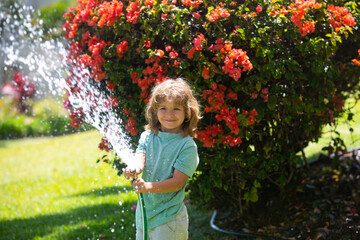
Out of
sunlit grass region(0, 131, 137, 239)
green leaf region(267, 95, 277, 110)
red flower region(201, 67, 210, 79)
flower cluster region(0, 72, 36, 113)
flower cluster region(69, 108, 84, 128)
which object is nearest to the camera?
red flower region(201, 67, 210, 79)

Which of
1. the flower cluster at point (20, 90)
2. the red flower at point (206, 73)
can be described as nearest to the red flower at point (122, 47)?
the red flower at point (206, 73)

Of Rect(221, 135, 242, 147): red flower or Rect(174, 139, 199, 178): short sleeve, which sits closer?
Rect(174, 139, 199, 178): short sleeve

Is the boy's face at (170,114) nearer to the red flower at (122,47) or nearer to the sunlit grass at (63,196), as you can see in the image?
the red flower at (122,47)

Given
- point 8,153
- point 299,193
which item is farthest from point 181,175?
point 8,153

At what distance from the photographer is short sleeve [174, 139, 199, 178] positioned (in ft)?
7.26

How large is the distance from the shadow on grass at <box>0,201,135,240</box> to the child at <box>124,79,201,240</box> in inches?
64.7

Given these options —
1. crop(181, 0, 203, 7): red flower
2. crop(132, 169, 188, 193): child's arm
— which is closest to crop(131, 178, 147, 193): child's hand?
crop(132, 169, 188, 193): child's arm

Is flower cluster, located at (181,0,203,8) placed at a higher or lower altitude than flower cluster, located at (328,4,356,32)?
higher

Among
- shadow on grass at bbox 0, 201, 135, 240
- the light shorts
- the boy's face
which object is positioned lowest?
shadow on grass at bbox 0, 201, 135, 240

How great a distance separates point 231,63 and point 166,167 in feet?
2.45

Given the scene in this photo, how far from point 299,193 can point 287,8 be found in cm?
197

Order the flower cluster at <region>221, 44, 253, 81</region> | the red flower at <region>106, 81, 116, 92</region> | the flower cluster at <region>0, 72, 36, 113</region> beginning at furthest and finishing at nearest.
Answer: the flower cluster at <region>0, 72, 36, 113</region> → the red flower at <region>106, 81, 116, 92</region> → the flower cluster at <region>221, 44, 253, 81</region>

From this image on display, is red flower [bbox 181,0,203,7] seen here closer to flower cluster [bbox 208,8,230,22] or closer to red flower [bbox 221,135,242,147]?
flower cluster [bbox 208,8,230,22]

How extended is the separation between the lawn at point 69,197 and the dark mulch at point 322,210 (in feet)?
1.00
